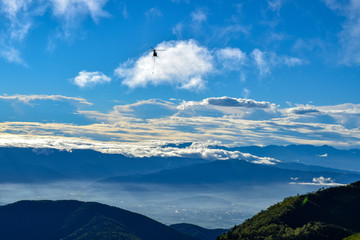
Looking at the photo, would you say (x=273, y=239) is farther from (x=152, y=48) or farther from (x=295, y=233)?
(x=152, y=48)

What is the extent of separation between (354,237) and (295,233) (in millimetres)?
32005

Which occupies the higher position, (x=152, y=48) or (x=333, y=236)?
(x=152, y=48)

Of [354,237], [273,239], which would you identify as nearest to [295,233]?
[273,239]

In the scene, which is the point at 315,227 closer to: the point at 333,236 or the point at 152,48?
the point at 333,236

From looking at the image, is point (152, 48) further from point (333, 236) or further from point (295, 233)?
point (333, 236)

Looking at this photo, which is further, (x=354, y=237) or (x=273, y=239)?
(x=273, y=239)

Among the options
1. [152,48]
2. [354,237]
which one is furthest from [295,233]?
[152,48]

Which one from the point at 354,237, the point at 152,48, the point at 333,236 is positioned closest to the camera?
the point at 152,48

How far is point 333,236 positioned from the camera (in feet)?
A: 638

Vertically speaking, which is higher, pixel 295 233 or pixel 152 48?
pixel 152 48

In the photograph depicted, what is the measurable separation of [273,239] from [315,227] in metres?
24.0

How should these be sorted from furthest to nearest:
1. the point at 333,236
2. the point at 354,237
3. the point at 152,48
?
the point at 333,236 → the point at 354,237 → the point at 152,48

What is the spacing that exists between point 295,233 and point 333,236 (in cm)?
2020

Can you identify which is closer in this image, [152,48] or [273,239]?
[152,48]
